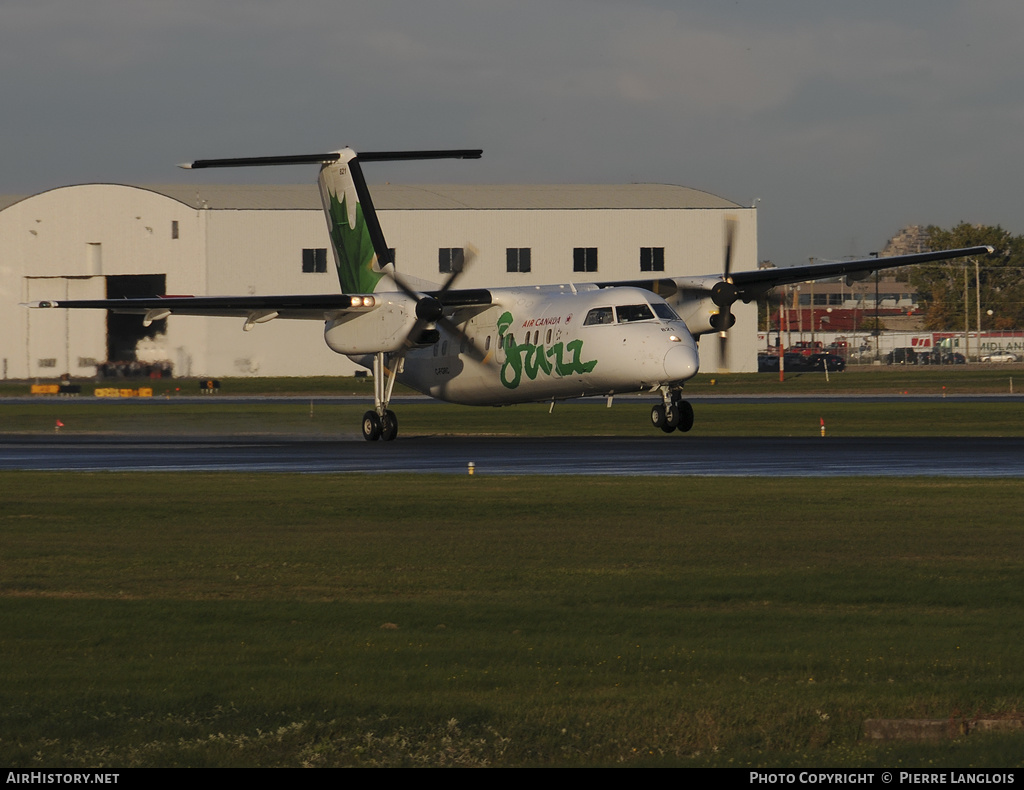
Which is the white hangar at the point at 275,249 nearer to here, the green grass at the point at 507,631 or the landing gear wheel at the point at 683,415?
the landing gear wheel at the point at 683,415

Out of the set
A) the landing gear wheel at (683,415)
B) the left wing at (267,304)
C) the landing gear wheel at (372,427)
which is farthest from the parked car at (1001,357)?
the landing gear wheel at (683,415)

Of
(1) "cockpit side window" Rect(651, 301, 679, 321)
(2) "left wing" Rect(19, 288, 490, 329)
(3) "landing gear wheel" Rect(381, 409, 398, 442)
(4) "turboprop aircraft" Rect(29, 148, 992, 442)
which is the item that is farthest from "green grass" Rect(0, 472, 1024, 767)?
(3) "landing gear wheel" Rect(381, 409, 398, 442)

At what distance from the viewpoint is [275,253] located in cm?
9556

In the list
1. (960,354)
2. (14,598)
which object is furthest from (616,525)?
(960,354)

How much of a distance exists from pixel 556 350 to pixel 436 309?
3835 mm

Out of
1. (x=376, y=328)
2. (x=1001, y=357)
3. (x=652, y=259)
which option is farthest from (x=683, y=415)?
(x=1001, y=357)

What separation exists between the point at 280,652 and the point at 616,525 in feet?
29.9

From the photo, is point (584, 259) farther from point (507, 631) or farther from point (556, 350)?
point (507, 631)

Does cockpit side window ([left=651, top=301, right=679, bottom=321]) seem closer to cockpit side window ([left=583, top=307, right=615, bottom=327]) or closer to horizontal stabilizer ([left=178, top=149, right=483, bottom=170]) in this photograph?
cockpit side window ([left=583, top=307, right=615, bottom=327])

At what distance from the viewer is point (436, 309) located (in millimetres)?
38281

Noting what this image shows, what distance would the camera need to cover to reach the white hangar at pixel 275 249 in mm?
94625

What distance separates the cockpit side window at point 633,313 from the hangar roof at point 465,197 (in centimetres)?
6393

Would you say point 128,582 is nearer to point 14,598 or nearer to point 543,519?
point 14,598

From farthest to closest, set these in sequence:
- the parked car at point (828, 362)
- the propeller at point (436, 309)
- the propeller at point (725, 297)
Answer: the parked car at point (828, 362) → the propeller at point (436, 309) → the propeller at point (725, 297)
